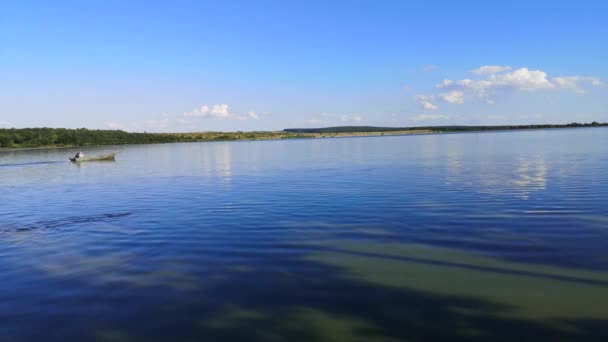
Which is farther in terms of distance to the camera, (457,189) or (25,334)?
(457,189)

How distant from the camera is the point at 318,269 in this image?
11742 millimetres

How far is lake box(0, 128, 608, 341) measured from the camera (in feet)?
27.6

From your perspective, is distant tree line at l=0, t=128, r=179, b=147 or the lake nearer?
the lake

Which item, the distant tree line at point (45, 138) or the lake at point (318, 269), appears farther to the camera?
the distant tree line at point (45, 138)

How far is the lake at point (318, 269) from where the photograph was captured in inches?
331

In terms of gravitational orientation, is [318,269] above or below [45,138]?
below

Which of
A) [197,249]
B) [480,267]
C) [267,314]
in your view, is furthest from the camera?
[197,249]

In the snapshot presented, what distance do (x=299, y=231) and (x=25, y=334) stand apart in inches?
370

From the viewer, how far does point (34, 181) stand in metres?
40.8

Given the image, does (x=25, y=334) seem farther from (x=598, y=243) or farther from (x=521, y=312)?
(x=598, y=243)

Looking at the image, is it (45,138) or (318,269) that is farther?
(45,138)

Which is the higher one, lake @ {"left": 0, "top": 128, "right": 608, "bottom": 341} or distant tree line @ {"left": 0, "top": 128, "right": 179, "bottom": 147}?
distant tree line @ {"left": 0, "top": 128, "right": 179, "bottom": 147}

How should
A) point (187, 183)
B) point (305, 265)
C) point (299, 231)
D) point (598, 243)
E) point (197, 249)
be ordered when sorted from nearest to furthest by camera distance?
1. point (305, 265)
2. point (598, 243)
3. point (197, 249)
4. point (299, 231)
5. point (187, 183)

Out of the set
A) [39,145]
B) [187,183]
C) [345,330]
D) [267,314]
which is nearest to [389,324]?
[345,330]
